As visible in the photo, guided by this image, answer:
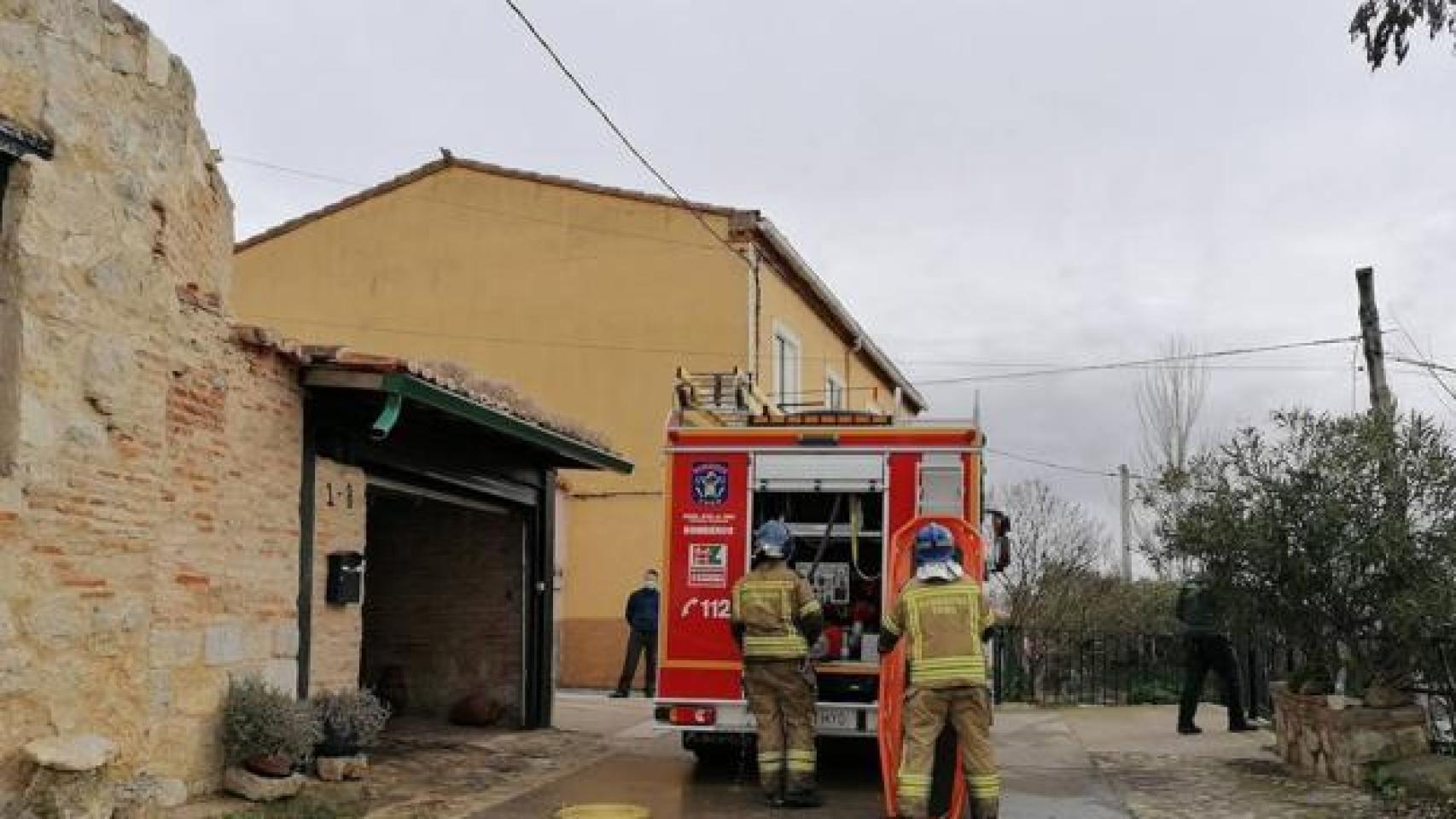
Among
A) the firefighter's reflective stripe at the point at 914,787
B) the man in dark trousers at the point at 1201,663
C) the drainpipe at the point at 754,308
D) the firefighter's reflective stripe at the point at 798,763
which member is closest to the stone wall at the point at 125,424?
the firefighter's reflective stripe at the point at 798,763

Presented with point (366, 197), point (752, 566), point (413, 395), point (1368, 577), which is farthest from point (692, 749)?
point (366, 197)

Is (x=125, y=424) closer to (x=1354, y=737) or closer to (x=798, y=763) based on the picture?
(x=798, y=763)

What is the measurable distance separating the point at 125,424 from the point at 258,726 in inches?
84.8

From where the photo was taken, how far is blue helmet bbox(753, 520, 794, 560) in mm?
9312

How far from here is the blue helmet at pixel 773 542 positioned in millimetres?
9312

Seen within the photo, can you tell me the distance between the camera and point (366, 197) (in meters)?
21.6

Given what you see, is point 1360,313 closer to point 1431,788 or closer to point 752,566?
point 1431,788

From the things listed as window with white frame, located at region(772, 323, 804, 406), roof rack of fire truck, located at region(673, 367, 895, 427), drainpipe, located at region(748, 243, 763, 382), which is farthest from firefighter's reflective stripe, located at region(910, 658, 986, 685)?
window with white frame, located at region(772, 323, 804, 406)

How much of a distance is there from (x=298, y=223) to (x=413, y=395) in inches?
560

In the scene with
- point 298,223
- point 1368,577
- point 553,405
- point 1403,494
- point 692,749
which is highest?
point 298,223

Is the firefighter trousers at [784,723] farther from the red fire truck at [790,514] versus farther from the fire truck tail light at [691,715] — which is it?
the fire truck tail light at [691,715]

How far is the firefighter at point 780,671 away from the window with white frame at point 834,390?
15.3 metres

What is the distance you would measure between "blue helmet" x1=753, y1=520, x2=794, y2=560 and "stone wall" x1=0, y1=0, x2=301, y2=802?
10.6ft

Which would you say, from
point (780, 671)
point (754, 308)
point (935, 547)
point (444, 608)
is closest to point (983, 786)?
point (935, 547)
